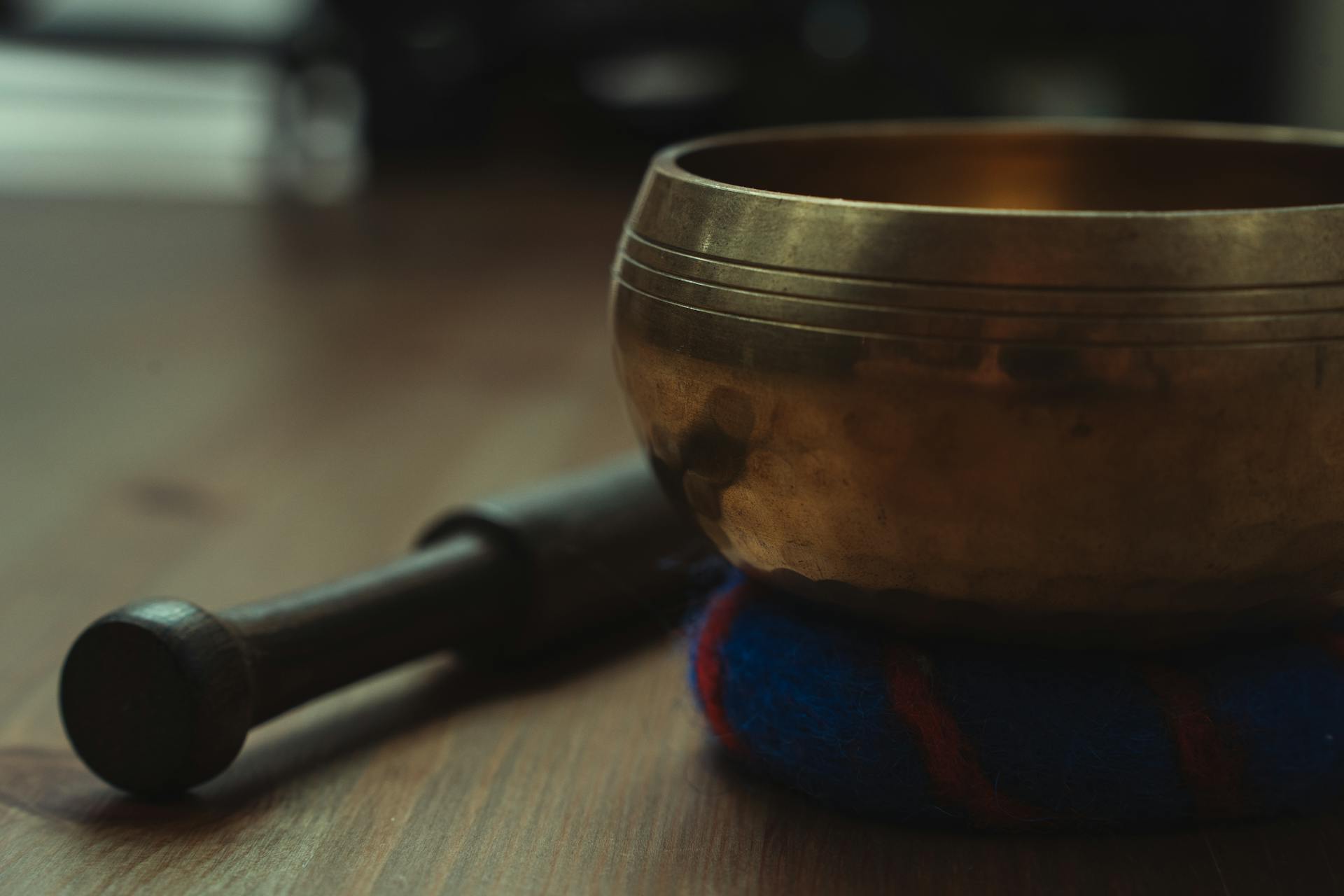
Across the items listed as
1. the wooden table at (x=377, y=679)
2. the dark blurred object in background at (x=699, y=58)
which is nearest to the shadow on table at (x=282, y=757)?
→ the wooden table at (x=377, y=679)

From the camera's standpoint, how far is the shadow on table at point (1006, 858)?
0.55m

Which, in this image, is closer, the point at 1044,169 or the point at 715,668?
the point at 715,668

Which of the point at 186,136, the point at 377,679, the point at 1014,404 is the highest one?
the point at 1014,404

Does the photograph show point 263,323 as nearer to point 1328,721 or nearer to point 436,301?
point 436,301

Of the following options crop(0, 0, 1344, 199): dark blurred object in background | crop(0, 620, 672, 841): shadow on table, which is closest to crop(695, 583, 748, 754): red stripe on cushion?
crop(0, 620, 672, 841): shadow on table

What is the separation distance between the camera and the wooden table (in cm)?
56

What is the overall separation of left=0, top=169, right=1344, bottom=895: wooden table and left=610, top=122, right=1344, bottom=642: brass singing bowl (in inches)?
3.6

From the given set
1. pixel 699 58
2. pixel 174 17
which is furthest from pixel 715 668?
pixel 174 17

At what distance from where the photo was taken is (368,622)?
668 millimetres

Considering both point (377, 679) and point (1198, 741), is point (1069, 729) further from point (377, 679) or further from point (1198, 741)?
point (377, 679)

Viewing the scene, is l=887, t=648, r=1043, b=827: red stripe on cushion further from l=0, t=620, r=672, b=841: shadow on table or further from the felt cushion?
l=0, t=620, r=672, b=841: shadow on table

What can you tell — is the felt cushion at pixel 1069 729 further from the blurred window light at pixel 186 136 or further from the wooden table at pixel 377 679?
the blurred window light at pixel 186 136

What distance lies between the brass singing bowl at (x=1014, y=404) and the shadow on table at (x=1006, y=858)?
0.27ft

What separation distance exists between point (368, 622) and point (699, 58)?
102 inches
